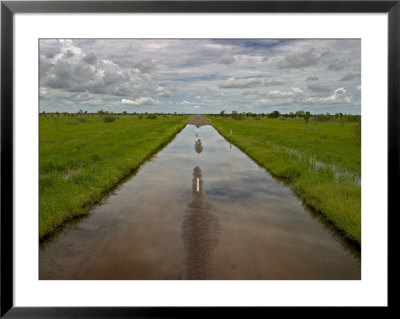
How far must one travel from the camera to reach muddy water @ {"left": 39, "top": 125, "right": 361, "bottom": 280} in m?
5.41

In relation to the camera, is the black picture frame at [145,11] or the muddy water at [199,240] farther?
the muddy water at [199,240]

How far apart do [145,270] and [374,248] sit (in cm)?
363

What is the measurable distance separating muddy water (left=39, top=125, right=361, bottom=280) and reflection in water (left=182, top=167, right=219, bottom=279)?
2cm

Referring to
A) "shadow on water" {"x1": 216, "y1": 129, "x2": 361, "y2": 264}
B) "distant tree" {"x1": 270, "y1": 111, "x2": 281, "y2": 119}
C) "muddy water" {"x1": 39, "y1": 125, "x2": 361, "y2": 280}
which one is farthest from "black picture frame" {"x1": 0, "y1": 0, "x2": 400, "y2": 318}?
"distant tree" {"x1": 270, "y1": 111, "x2": 281, "y2": 119}

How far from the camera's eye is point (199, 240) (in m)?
6.63

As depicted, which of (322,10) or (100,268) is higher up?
(322,10)

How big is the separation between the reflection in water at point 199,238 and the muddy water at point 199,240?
0.06 ft

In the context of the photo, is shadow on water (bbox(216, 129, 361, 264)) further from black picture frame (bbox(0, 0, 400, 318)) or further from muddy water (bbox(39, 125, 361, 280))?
black picture frame (bbox(0, 0, 400, 318))

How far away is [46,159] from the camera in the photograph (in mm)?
16281

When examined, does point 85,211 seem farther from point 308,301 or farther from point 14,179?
point 308,301

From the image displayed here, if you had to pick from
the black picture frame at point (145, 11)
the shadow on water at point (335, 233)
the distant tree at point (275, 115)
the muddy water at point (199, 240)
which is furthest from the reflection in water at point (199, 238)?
the distant tree at point (275, 115)

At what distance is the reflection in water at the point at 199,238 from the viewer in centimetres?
532

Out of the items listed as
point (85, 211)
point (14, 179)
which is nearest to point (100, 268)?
point (14, 179)

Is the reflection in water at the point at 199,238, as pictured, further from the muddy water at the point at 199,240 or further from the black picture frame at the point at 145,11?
the black picture frame at the point at 145,11
